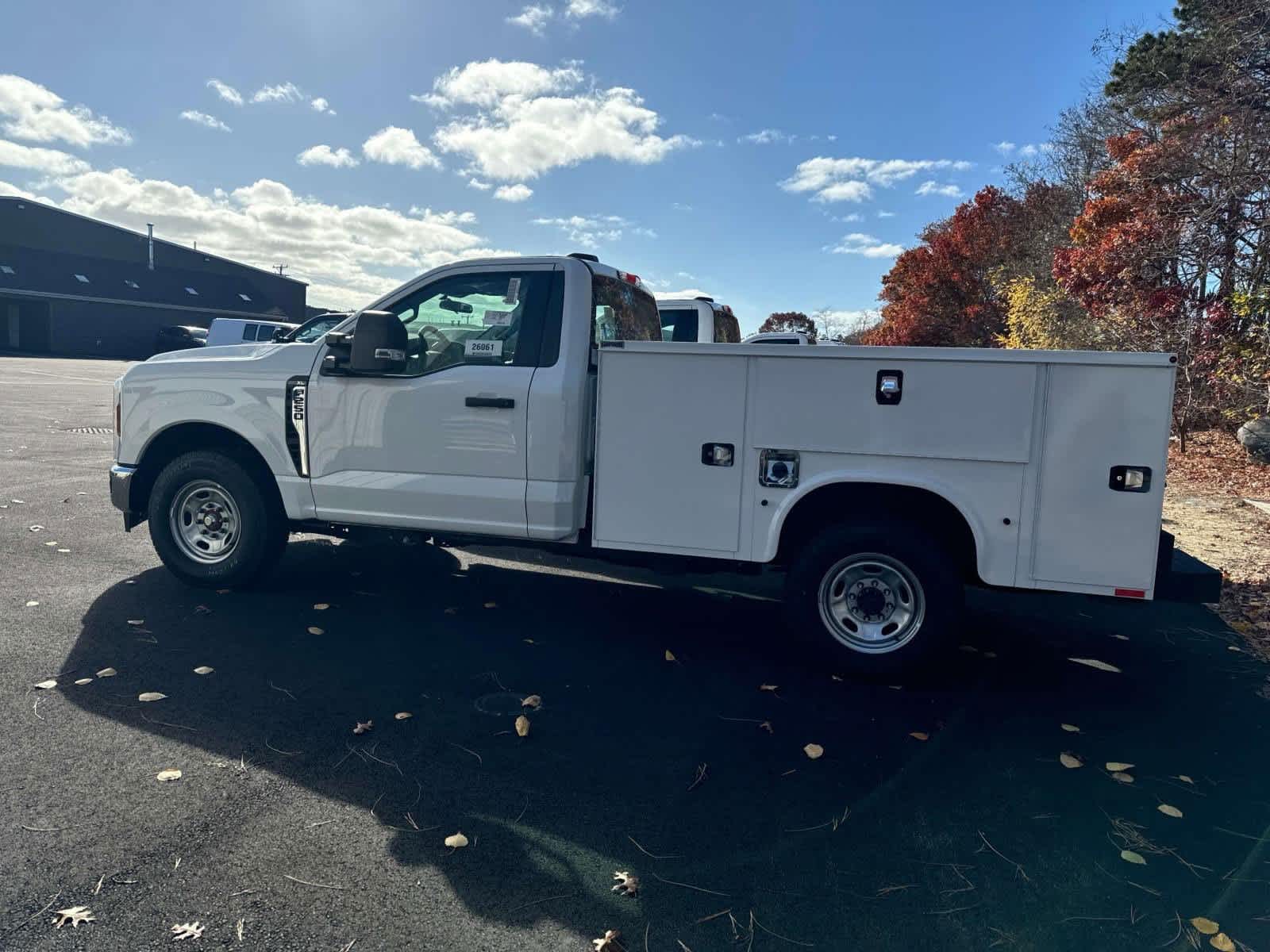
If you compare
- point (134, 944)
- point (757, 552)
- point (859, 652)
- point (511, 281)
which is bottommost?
point (134, 944)

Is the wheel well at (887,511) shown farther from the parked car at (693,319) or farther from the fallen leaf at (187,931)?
the parked car at (693,319)

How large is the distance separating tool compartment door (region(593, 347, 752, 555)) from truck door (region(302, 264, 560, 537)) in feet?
1.89

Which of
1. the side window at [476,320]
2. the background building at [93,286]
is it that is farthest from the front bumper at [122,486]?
the background building at [93,286]

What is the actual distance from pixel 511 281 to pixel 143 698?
3.00 metres

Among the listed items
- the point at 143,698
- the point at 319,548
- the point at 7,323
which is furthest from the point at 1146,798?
the point at 7,323

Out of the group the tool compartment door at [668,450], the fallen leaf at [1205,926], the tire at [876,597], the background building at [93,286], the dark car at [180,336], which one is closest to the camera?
the fallen leaf at [1205,926]

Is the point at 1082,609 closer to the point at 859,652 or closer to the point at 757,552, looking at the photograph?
the point at 859,652

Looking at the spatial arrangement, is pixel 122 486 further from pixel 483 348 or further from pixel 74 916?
pixel 74 916

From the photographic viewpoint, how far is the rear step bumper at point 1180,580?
13.8 feet

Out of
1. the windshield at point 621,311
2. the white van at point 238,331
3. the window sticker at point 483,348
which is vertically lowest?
the window sticker at point 483,348

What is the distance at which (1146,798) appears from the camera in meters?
3.49

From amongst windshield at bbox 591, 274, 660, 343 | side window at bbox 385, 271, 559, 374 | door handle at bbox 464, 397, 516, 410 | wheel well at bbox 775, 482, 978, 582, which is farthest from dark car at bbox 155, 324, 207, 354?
wheel well at bbox 775, 482, 978, 582

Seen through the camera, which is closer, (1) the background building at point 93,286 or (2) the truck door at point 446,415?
(2) the truck door at point 446,415

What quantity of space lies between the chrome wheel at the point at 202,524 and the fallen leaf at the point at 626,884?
4.01 meters
